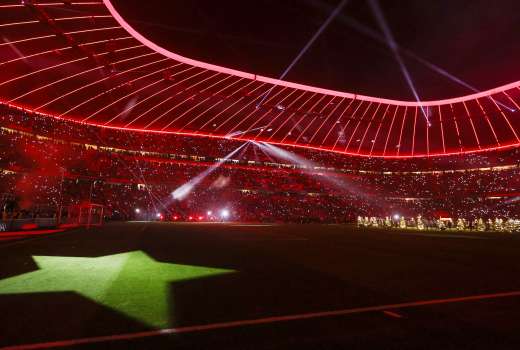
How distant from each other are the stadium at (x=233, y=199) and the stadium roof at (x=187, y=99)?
158 mm

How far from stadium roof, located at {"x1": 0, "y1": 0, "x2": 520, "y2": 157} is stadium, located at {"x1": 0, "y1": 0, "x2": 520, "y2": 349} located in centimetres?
16

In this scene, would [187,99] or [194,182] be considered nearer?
[187,99]

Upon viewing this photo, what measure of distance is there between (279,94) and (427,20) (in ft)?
46.5

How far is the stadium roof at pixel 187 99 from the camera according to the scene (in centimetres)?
1519

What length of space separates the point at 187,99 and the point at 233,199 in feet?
54.4

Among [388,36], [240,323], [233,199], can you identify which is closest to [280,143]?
[233,199]

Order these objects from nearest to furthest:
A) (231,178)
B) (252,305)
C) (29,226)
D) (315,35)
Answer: (252,305)
(315,35)
(29,226)
(231,178)

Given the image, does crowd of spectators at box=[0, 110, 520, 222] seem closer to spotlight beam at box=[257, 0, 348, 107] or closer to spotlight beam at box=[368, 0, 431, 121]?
spotlight beam at box=[257, 0, 348, 107]

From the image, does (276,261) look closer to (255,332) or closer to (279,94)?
(255,332)

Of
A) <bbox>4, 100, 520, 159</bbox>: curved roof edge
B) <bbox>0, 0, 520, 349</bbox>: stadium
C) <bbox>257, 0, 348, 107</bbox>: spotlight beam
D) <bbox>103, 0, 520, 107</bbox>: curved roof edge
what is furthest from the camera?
<bbox>4, 100, 520, 159</bbox>: curved roof edge

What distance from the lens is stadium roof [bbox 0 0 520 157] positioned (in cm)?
1519

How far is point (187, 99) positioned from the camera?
2558 centimetres

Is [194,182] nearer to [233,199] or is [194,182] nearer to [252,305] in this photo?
[233,199]

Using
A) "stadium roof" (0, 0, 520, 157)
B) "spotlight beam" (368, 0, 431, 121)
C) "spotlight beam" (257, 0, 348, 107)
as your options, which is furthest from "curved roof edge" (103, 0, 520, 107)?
"spotlight beam" (368, 0, 431, 121)
